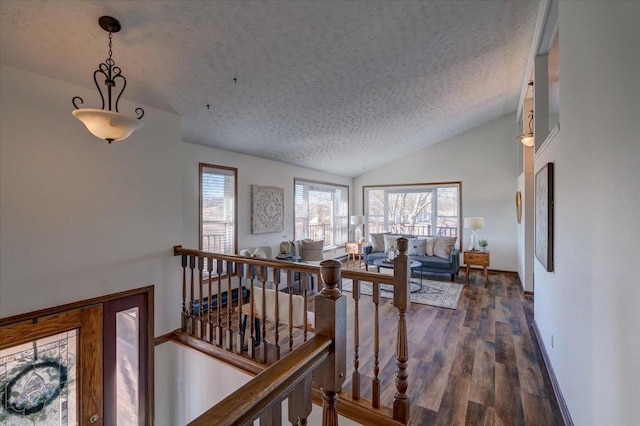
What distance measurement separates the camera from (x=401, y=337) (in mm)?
1901

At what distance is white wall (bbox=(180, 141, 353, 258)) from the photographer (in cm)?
402

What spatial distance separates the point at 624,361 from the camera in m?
1.14

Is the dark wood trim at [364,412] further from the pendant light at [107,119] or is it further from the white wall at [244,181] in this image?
the white wall at [244,181]

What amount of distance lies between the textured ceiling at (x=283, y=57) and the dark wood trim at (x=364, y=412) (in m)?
2.88

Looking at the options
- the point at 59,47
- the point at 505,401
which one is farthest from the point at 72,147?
the point at 505,401

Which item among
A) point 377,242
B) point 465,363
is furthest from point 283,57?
point 377,242

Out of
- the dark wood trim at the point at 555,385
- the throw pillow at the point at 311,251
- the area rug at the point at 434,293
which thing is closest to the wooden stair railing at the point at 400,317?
the dark wood trim at the point at 555,385

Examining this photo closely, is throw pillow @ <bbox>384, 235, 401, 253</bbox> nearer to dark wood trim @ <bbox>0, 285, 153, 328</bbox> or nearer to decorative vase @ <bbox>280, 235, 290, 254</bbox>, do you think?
decorative vase @ <bbox>280, 235, 290, 254</bbox>

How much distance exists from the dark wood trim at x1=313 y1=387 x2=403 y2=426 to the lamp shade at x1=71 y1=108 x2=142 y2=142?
7.59 feet

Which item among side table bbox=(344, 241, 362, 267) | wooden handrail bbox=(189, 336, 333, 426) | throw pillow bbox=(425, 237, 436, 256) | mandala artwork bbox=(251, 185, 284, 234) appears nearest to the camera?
wooden handrail bbox=(189, 336, 333, 426)

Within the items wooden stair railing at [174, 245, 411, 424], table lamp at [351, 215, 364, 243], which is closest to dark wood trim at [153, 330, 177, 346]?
wooden stair railing at [174, 245, 411, 424]

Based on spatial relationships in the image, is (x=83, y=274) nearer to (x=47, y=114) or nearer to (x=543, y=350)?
(x=47, y=114)

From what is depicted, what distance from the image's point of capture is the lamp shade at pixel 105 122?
5.45ft

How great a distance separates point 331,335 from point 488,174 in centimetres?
688
